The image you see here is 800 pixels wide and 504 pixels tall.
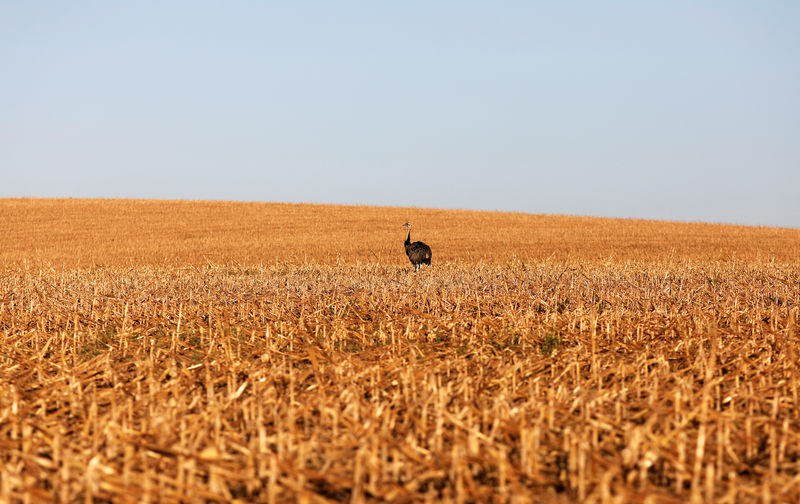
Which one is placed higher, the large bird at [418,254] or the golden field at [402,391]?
the large bird at [418,254]

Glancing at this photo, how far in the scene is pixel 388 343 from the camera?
9.37m

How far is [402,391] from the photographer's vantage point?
6594mm

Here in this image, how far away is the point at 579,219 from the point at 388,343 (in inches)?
1662

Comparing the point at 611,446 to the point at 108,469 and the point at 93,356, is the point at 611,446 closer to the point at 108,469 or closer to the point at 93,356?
the point at 108,469

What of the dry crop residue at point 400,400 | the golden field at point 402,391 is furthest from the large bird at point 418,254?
the dry crop residue at point 400,400

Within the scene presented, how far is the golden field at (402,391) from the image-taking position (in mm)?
4363

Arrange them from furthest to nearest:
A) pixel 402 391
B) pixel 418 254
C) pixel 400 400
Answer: pixel 418 254, pixel 402 391, pixel 400 400

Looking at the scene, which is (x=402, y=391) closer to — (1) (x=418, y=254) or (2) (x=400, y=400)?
(2) (x=400, y=400)

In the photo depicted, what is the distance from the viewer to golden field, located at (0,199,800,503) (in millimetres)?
4363

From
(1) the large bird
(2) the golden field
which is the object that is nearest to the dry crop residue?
(2) the golden field

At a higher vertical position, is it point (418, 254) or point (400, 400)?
point (418, 254)

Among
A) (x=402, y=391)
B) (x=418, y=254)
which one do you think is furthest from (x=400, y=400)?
(x=418, y=254)

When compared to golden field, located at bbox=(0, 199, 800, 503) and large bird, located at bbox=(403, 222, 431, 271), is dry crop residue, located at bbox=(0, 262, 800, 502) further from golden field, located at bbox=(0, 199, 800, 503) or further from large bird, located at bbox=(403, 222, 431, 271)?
large bird, located at bbox=(403, 222, 431, 271)

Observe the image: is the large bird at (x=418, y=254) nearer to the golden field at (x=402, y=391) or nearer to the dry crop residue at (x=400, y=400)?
the golden field at (x=402, y=391)
